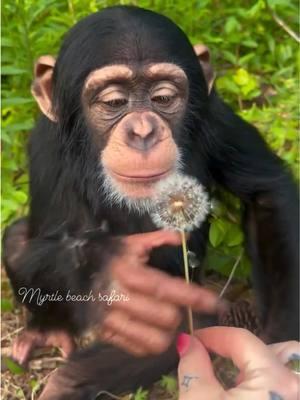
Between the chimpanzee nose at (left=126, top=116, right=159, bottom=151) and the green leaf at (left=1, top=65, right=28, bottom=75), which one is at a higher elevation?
the chimpanzee nose at (left=126, top=116, right=159, bottom=151)

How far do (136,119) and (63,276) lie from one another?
70cm

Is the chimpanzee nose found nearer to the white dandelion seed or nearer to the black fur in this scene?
the white dandelion seed

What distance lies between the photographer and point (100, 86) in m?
2.74

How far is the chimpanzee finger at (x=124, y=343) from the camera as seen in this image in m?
2.78

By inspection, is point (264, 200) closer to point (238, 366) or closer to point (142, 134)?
point (142, 134)

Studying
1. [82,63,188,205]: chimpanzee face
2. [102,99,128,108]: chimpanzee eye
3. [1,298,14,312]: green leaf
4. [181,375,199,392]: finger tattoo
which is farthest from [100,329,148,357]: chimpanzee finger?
[102,99,128,108]: chimpanzee eye

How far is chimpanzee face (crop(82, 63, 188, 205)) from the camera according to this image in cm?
263

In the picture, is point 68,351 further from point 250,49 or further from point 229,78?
point 250,49

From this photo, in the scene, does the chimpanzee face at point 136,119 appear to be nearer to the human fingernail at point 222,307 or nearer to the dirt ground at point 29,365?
the human fingernail at point 222,307

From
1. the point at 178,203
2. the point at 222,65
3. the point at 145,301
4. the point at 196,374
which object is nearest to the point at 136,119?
the point at 178,203

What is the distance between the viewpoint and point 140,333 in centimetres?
271

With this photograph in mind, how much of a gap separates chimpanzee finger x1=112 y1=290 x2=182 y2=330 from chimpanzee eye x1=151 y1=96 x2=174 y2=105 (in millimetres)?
646

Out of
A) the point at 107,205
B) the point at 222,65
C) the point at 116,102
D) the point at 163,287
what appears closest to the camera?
the point at 163,287

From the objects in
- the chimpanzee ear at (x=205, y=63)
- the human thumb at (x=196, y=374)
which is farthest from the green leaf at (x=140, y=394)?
the chimpanzee ear at (x=205, y=63)
